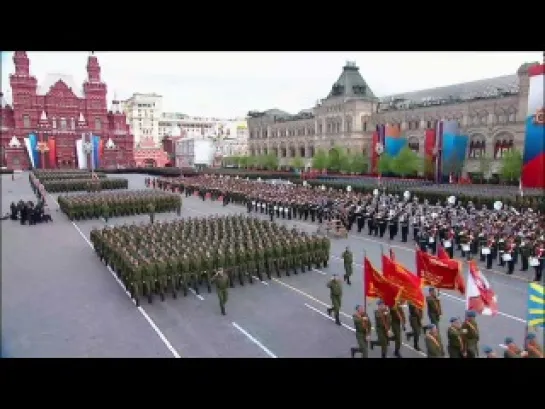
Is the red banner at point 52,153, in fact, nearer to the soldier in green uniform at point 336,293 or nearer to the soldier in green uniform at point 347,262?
the soldier in green uniform at point 347,262

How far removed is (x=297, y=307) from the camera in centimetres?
1048

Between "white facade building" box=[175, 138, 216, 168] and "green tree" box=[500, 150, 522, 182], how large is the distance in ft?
202

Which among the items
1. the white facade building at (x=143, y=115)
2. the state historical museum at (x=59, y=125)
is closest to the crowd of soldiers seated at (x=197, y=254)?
the state historical museum at (x=59, y=125)

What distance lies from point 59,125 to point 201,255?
62832 millimetres

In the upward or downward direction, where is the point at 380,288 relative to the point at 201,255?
upward

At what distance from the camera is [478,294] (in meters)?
7.20

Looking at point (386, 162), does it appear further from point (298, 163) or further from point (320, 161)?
point (298, 163)

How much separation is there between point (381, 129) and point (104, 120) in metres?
45.6

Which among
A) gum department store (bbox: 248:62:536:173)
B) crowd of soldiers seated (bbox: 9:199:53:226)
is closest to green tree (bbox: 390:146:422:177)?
gum department store (bbox: 248:62:536:173)

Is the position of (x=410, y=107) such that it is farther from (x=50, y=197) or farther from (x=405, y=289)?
(x=405, y=289)

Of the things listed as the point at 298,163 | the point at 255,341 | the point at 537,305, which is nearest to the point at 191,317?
the point at 255,341

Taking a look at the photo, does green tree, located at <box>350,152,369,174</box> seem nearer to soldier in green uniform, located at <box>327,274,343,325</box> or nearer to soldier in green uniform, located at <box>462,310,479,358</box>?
soldier in green uniform, located at <box>327,274,343,325</box>
